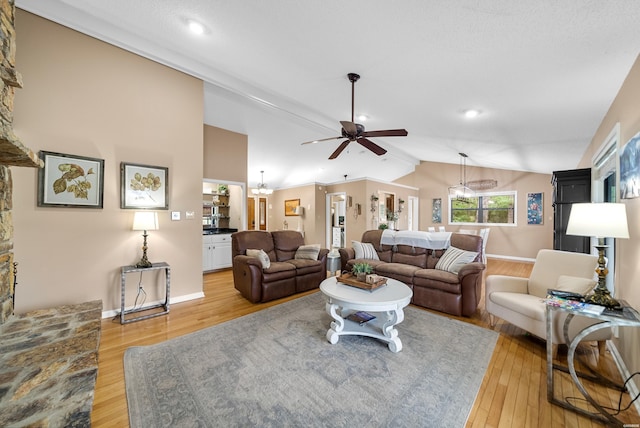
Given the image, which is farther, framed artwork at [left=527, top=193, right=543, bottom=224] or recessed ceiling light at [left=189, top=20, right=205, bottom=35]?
framed artwork at [left=527, top=193, right=543, bottom=224]

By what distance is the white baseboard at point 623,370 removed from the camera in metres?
1.69

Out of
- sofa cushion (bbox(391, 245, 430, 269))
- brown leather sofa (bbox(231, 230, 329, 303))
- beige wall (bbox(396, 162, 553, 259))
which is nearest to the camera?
A: brown leather sofa (bbox(231, 230, 329, 303))

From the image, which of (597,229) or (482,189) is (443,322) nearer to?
(597,229)

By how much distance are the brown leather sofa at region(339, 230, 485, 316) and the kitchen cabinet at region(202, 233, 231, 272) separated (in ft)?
8.95

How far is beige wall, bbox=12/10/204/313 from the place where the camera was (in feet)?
8.39

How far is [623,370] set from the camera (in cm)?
194

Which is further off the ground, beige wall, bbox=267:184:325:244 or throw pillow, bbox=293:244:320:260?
beige wall, bbox=267:184:325:244

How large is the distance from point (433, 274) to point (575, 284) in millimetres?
1381

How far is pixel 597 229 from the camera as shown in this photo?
169 centimetres

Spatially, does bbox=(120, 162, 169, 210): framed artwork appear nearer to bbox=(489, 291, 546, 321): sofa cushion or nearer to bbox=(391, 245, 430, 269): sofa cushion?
bbox=(391, 245, 430, 269): sofa cushion

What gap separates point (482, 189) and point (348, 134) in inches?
272

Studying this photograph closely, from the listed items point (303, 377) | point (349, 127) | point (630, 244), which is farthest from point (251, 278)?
point (630, 244)

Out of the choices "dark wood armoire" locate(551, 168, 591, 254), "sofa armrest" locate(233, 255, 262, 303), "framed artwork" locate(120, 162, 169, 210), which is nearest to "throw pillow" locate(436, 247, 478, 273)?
"dark wood armoire" locate(551, 168, 591, 254)

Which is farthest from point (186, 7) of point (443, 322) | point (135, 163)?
point (443, 322)
